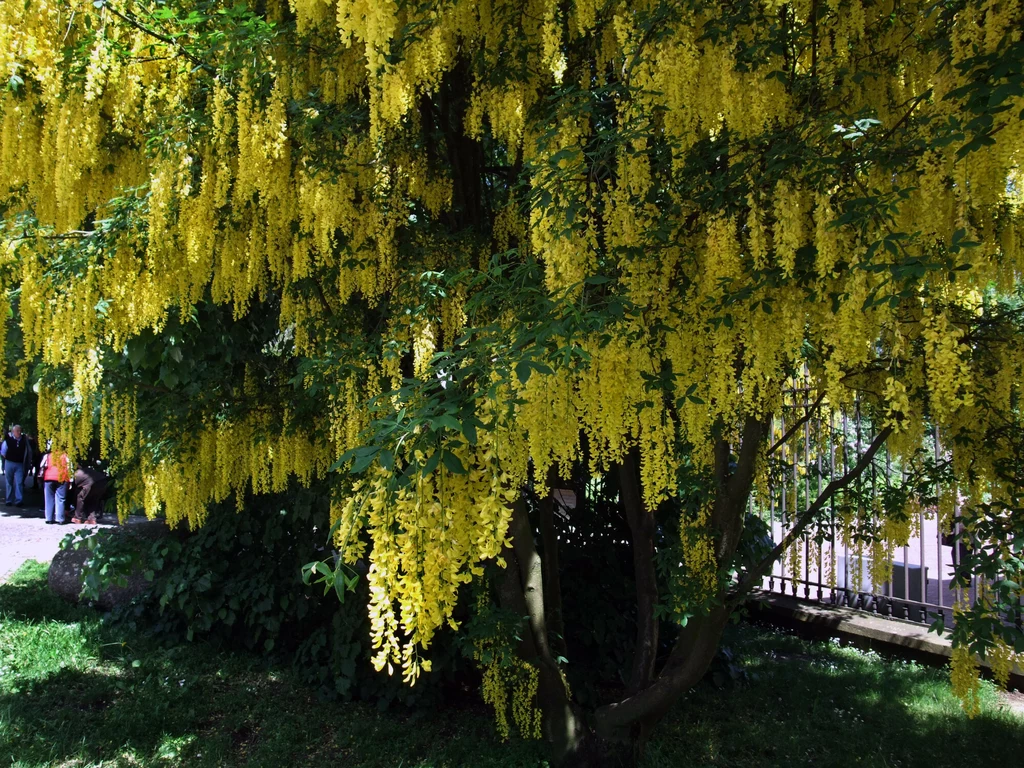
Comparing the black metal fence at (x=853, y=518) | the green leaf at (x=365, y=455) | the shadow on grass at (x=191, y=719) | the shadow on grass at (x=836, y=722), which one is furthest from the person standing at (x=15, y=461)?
the green leaf at (x=365, y=455)

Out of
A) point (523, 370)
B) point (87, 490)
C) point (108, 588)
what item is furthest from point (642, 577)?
point (87, 490)

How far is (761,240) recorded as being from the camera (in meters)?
2.85

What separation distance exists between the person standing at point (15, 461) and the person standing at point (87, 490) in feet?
3.81

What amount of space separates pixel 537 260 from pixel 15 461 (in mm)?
12243

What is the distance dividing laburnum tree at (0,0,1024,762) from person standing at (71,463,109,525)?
7643mm

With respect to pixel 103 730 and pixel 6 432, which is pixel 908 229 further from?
pixel 6 432

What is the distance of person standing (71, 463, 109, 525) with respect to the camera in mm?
11586

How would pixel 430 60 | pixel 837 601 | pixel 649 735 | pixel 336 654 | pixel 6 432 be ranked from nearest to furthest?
pixel 430 60, pixel 649 735, pixel 336 654, pixel 837 601, pixel 6 432

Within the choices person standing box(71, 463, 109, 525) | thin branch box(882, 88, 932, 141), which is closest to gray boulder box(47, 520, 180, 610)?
person standing box(71, 463, 109, 525)

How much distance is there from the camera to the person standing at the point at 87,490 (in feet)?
38.0

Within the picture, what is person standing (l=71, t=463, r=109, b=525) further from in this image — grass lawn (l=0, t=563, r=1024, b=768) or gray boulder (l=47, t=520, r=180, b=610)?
grass lawn (l=0, t=563, r=1024, b=768)

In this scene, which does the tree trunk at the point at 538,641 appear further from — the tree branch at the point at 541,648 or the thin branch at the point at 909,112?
the thin branch at the point at 909,112

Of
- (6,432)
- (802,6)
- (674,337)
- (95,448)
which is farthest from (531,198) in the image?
(6,432)

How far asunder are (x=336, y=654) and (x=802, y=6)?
4810 millimetres
